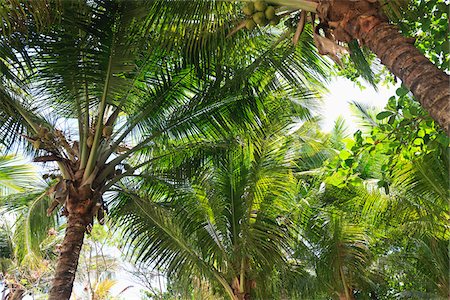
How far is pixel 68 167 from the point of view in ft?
18.7

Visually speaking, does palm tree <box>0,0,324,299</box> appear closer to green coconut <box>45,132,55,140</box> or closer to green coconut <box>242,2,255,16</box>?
green coconut <box>45,132,55,140</box>

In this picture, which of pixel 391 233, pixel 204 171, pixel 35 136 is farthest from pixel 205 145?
pixel 391 233

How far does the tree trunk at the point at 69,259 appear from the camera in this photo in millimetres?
4828

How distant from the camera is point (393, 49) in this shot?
111 inches

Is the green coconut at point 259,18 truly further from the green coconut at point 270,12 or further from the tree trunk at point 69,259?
the tree trunk at point 69,259

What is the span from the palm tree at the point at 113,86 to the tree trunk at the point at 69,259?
0.01 m

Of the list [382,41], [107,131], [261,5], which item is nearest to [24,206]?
[107,131]

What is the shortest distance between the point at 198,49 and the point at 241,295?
12.5 feet

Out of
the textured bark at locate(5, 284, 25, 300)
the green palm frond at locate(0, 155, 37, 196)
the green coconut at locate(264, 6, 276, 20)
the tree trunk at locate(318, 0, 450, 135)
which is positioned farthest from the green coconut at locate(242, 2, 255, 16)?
the textured bark at locate(5, 284, 25, 300)

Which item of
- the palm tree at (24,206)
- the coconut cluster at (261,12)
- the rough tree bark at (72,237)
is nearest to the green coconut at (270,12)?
the coconut cluster at (261,12)

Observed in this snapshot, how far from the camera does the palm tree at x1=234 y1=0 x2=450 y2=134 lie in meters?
2.41

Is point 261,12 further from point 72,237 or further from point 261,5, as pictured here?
point 72,237

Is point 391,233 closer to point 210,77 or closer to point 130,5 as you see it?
point 210,77

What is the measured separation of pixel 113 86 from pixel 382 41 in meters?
3.61
